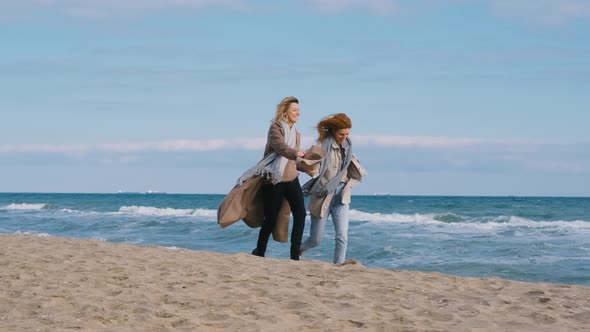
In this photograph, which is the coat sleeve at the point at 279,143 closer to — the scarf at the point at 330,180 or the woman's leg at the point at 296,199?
the woman's leg at the point at 296,199

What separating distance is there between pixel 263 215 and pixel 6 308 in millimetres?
3395

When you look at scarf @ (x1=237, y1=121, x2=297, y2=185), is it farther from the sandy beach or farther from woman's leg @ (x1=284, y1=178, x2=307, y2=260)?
the sandy beach

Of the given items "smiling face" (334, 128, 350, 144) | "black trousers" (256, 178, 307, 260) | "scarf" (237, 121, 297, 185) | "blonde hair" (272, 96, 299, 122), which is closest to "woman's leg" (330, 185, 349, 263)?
"black trousers" (256, 178, 307, 260)

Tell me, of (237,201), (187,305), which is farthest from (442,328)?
(237,201)

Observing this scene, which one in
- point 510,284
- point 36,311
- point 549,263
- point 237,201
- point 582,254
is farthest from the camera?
point 582,254

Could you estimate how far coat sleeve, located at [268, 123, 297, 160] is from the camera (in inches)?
340

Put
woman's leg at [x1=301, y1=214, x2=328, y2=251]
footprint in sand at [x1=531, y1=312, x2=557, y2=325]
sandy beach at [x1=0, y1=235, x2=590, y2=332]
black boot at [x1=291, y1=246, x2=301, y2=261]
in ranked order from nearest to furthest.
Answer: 1. sandy beach at [x1=0, y1=235, x2=590, y2=332]
2. footprint in sand at [x1=531, y1=312, x2=557, y2=325]
3. woman's leg at [x1=301, y1=214, x2=328, y2=251]
4. black boot at [x1=291, y1=246, x2=301, y2=261]

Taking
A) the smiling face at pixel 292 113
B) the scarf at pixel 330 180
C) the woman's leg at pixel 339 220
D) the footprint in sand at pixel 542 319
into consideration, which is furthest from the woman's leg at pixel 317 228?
the footprint in sand at pixel 542 319

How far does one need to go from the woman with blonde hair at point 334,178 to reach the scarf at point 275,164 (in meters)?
0.42

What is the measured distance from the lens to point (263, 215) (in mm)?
9383

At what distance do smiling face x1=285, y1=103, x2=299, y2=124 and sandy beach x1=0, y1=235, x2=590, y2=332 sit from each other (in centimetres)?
154

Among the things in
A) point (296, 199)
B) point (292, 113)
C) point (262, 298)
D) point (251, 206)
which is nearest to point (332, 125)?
point (292, 113)

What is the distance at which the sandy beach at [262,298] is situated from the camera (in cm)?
610

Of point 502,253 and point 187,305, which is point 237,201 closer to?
point 187,305
